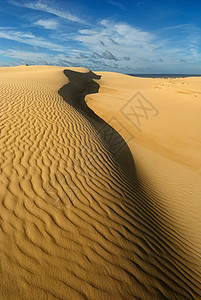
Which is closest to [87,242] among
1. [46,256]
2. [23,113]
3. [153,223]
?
[46,256]

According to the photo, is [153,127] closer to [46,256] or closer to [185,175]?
[185,175]

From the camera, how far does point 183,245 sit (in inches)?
128

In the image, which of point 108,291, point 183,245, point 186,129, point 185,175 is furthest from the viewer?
point 186,129

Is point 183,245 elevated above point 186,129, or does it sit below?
below

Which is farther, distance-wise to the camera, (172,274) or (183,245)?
(183,245)

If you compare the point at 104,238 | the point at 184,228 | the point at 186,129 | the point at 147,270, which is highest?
the point at 186,129

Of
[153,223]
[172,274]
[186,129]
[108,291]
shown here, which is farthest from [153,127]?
[108,291]

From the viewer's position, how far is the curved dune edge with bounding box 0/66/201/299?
1907 millimetres

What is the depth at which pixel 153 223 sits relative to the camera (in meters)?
3.37

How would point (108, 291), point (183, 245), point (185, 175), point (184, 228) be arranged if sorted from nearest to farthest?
1. point (108, 291)
2. point (183, 245)
3. point (184, 228)
4. point (185, 175)

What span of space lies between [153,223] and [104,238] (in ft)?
4.58

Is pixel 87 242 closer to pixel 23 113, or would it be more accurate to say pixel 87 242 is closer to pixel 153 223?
pixel 153 223

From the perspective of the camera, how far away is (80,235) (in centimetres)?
239

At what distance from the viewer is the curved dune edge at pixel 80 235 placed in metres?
1.91
